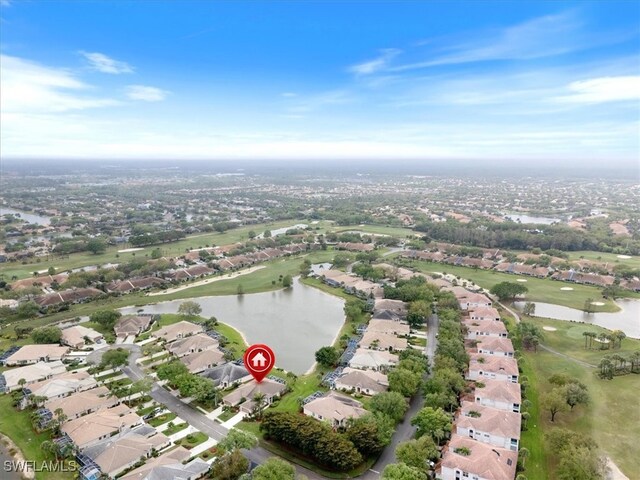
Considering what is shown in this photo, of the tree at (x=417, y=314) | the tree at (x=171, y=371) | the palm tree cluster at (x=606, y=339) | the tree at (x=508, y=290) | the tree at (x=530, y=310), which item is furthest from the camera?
the tree at (x=508, y=290)

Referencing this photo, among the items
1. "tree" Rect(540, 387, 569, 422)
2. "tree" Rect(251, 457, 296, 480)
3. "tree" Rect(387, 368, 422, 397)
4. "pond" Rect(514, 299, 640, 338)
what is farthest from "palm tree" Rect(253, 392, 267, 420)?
"pond" Rect(514, 299, 640, 338)

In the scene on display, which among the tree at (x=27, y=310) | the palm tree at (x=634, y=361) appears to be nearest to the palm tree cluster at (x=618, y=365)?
the palm tree at (x=634, y=361)

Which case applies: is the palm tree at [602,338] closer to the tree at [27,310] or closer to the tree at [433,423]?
the tree at [433,423]

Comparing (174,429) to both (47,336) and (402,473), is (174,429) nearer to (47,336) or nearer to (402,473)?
(402,473)

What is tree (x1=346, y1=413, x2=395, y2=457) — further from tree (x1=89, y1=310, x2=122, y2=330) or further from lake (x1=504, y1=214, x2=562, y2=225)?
lake (x1=504, y1=214, x2=562, y2=225)

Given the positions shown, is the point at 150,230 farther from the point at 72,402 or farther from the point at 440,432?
the point at 440,432

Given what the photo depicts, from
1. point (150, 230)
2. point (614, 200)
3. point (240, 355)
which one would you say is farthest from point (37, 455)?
point (614, 200)
